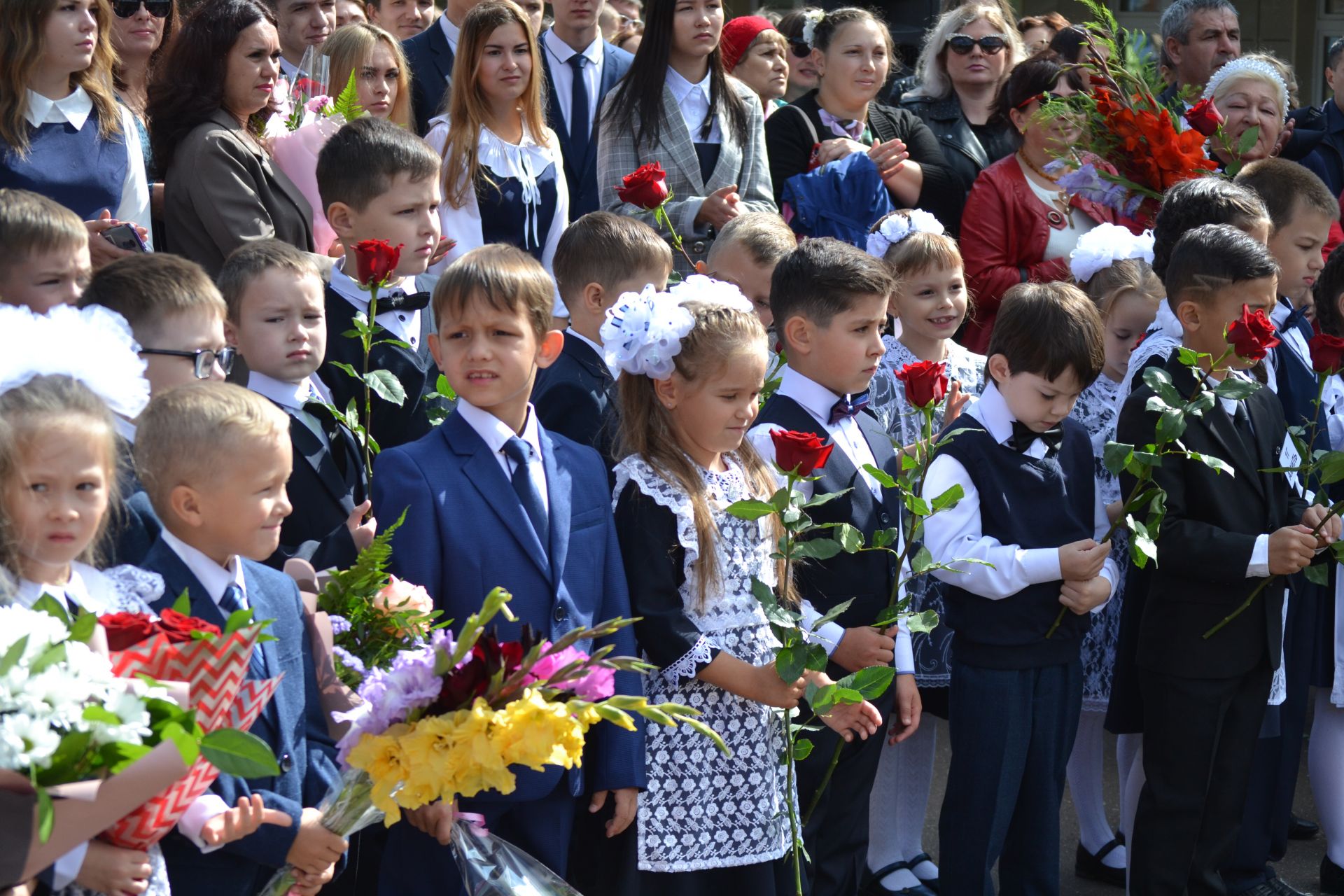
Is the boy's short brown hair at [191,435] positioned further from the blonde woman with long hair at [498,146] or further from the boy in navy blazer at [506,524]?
the blonde woman with long hair at [498,146]

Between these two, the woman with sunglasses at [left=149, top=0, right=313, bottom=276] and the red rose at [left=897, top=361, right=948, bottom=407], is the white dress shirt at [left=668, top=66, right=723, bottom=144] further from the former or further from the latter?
the red rose at [left=897, top=361, right=948, bottom=407]

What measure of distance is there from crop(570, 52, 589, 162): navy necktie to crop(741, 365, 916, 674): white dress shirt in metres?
2.17

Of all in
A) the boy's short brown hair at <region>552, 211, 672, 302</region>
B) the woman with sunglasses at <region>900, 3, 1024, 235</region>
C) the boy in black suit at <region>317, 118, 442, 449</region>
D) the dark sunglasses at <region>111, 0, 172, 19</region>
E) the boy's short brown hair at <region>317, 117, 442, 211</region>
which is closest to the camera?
the boy in black suit at <region>317, 118, 442, 449</region>

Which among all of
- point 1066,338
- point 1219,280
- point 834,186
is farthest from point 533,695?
point 834,186

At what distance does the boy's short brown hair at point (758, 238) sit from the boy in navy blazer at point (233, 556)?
2.05m

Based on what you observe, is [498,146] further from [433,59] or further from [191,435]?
[191,435]

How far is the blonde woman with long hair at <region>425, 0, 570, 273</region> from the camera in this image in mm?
4840

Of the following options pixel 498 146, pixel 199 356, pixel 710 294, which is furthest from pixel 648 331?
pixel 498 146

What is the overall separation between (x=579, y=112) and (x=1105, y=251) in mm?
2044

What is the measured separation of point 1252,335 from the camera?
3.52m

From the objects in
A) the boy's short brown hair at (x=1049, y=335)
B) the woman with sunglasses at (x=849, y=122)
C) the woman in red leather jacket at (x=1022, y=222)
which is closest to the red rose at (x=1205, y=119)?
the woman in red leather jacket at (x=1022, y=222)

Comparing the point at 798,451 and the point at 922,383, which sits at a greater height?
the point at 922,383

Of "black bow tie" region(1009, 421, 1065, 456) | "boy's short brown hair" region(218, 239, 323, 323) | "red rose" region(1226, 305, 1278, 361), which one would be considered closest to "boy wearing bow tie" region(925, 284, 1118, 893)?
"black bow tie" region(1009, 421, 1065, 456)

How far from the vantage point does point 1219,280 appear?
4.05 m
